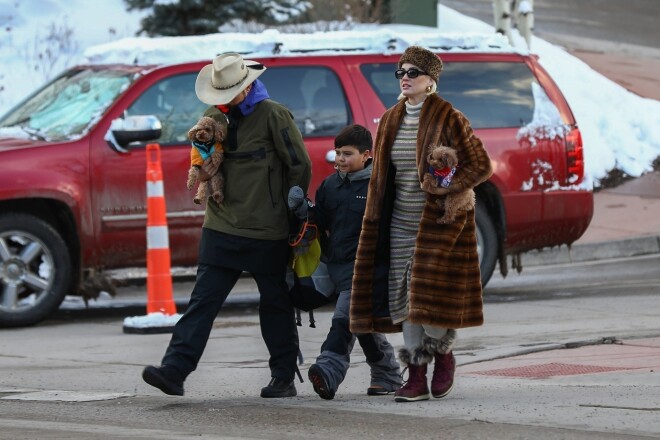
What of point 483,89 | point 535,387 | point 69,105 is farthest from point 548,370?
point 69,105

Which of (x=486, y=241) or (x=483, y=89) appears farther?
(x=483, y=89)

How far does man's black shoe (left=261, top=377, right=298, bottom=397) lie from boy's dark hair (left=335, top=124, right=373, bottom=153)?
46.0 inches

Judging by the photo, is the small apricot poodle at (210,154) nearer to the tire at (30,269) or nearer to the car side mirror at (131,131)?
the car side mirror at (131,131)

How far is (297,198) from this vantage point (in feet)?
23.6

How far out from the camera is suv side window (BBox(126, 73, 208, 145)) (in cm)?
1115

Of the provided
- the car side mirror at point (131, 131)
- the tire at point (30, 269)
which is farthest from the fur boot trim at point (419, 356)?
the tire at point (30, 269)

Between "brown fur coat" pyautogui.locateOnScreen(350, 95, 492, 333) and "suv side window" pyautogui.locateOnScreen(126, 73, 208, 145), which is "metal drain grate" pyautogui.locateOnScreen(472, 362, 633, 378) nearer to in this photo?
"brown fur coat" pyautogui.locateOnScreen(350, 95, 492, 333)

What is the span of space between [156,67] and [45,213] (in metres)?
1.33

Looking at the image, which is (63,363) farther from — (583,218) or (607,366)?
(583,218)

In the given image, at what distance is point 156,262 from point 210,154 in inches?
128

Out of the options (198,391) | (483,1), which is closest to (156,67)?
(198,391)

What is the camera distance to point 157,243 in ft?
34.3

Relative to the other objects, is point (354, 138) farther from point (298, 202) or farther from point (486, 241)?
point (486, 241)

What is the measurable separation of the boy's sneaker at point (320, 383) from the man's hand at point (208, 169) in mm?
1037
